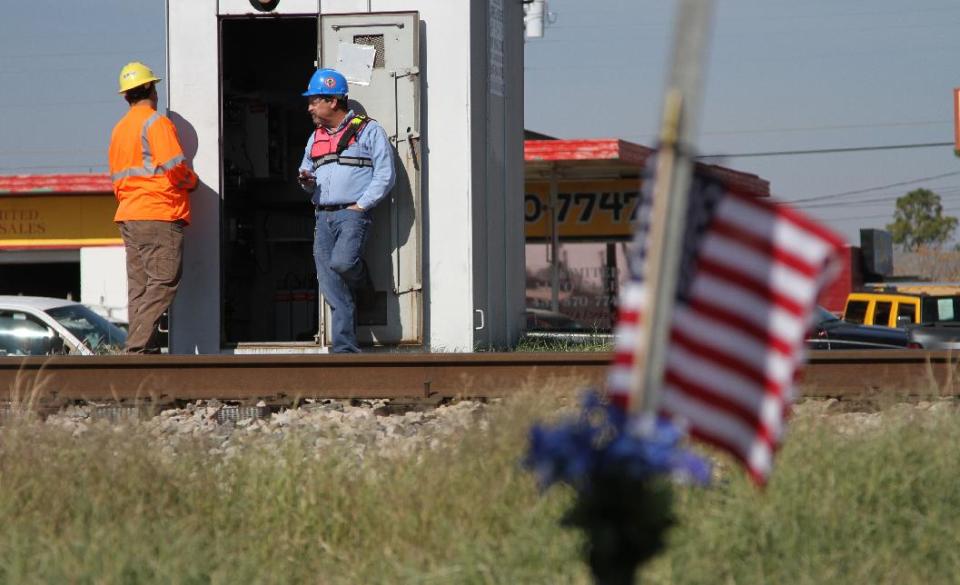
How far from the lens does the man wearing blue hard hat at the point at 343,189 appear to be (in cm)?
1018

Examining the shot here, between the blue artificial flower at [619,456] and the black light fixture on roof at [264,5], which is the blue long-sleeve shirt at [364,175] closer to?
the black light fixture on roof at [264,5]

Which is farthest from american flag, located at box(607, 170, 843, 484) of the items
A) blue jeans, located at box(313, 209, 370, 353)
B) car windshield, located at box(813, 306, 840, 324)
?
car windshield, located at box(813, 306, 840, 324)

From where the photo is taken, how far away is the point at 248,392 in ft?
27.7

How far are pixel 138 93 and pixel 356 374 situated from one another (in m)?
3.59

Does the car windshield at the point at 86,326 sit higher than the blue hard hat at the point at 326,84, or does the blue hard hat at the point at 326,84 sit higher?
the blue hard hat at the point at 326,84

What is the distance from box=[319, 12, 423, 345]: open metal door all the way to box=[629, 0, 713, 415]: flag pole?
7.80 m

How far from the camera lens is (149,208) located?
406 inches

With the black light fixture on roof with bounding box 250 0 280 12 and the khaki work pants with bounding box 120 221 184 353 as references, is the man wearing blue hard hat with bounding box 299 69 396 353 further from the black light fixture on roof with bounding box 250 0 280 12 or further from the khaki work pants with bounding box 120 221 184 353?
the khaki work pants with bounding box 120 221 184 353

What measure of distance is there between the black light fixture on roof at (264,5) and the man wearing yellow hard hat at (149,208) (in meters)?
1.07

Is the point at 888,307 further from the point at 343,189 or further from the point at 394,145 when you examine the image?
the point at 343,189

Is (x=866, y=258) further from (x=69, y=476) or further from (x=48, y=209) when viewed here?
(x=69, y=476)

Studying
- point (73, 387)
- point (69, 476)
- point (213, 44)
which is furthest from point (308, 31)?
point (69, 476)

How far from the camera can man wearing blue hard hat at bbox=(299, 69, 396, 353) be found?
10.2m

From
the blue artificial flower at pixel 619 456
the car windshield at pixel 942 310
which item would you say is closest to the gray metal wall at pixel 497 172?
the blue artificial flower at pixel 619 456
